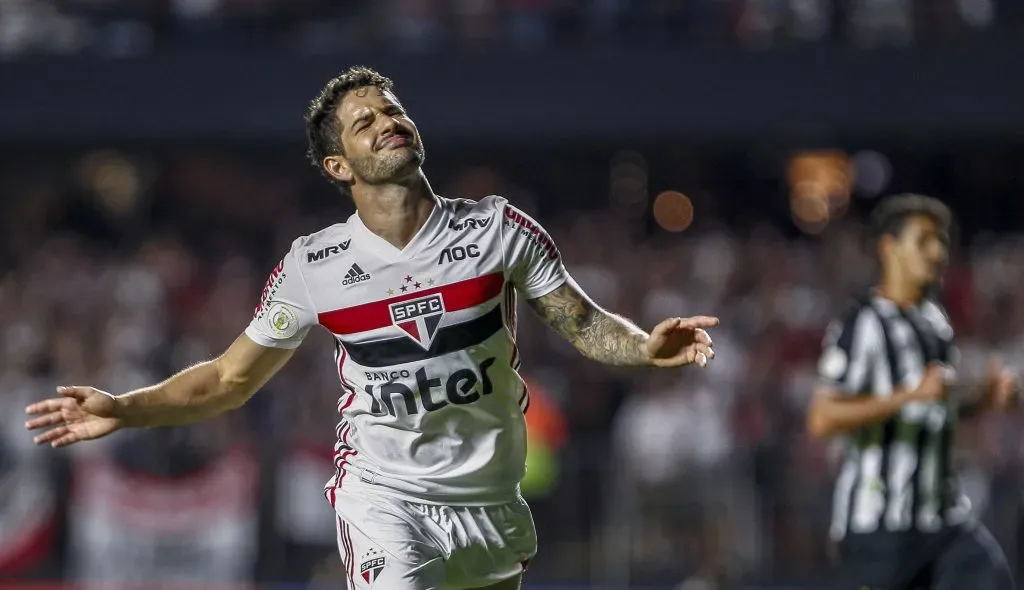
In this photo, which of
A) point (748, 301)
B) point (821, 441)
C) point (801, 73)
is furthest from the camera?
point (801, 73)

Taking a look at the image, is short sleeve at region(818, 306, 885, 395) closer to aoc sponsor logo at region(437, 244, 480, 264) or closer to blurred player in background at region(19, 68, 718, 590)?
→ blurred player in background at region(19, 68, 718, 590)

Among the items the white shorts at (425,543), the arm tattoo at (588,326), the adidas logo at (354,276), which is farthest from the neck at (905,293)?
the adidas logo at (354,276)

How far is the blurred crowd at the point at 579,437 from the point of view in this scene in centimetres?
1131

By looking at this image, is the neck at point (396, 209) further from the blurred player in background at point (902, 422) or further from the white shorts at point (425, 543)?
the blurred player in background at point (902, 422)

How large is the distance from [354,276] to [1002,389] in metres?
2.90

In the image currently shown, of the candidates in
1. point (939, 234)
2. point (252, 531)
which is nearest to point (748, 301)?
point (252, 531)

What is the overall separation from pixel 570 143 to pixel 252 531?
5629 mm

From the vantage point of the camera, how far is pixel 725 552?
1131 centimetres

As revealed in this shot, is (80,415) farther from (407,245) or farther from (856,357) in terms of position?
(856,357)

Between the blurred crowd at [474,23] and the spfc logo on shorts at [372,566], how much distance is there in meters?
10.1

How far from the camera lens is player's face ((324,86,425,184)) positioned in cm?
509

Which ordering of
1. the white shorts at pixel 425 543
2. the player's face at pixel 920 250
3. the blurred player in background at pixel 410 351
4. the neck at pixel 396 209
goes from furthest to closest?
1. the player's face at pixel 920 250
2. the neck at pixel 396 209
3. the blurred player in background at pixel 410 351
4. the white shorts at pixel 425 543

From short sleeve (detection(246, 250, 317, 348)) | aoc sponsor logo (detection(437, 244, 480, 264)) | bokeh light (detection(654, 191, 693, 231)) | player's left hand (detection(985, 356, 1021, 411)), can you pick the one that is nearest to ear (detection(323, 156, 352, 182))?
short sleeve (detection(246, 250, 317, 348))

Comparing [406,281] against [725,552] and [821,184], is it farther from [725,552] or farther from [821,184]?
[821,184]
